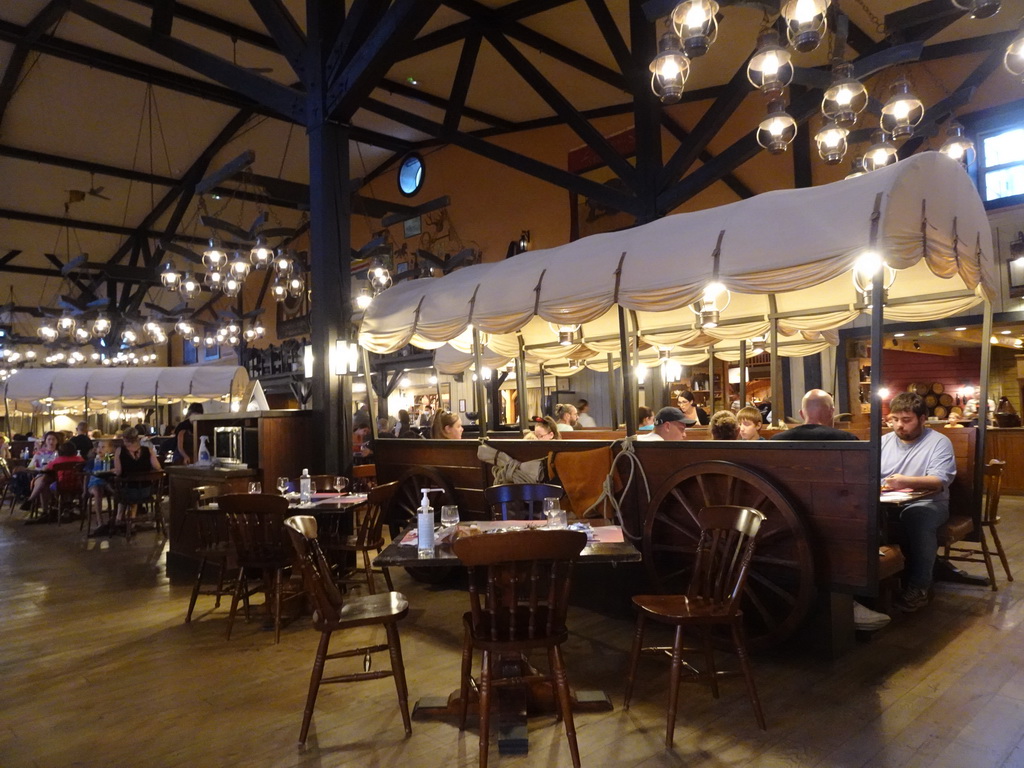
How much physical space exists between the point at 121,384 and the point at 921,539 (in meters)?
13.0

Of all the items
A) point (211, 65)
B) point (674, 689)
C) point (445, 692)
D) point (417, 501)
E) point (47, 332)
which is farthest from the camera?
point (47, 332)

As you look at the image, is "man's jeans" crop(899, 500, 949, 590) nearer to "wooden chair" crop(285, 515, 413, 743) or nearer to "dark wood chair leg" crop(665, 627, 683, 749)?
"dark wood chair leg" crop(665, 627, 683, 749)

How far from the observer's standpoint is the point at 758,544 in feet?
12.3

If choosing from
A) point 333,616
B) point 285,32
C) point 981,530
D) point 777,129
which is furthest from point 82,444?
point 981,530

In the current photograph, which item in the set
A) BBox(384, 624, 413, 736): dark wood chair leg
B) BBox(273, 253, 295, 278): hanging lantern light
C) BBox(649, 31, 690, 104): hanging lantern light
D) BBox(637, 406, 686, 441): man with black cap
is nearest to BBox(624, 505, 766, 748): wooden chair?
BBox(384, 624, 413, 736): dark wood chair leg

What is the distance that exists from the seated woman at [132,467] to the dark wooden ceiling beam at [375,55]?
169 inches

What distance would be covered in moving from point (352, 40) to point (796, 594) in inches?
230

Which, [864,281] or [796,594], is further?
[864,281]

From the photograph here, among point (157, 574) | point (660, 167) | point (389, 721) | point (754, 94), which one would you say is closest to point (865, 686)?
point (389, 721)

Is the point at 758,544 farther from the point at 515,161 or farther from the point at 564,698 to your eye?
the point at 515,161

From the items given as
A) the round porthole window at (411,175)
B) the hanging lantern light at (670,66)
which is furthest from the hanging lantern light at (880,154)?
the round porthole window at (411,175)

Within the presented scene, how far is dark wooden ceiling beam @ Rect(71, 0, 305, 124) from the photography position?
22.8 ft

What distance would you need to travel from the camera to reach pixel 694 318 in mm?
6492

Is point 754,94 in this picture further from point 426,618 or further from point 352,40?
point 426,618
